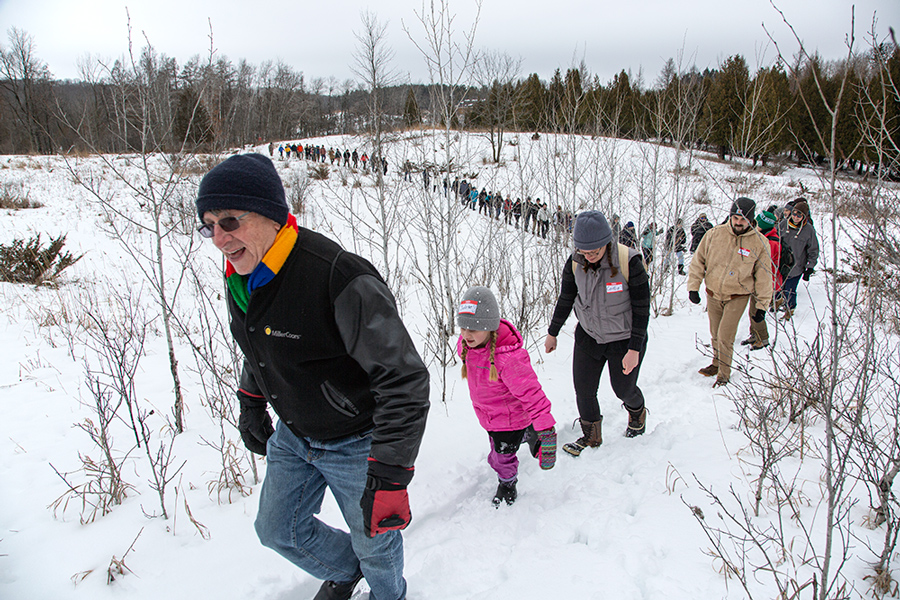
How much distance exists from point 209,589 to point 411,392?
5.45 ft

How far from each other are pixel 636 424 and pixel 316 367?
2.69 m

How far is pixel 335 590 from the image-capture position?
193 centimetres

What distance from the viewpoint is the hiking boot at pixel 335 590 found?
6.31 ft

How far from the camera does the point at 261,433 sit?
198 centimetres

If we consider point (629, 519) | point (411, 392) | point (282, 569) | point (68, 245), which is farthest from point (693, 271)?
point (68, 245)

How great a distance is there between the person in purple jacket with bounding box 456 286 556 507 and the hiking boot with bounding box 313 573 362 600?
1042 mm

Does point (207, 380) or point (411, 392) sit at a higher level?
point (411, 392)

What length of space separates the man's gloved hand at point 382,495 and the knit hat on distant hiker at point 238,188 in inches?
35.9

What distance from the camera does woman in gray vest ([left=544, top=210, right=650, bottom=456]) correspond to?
9.41 ft

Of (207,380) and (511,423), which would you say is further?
(207,380)

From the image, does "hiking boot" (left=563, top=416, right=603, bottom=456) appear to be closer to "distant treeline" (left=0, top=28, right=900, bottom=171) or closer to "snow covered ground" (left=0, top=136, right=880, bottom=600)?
"snow covered ground" (left=0, top=136, right=880, bottom=600)

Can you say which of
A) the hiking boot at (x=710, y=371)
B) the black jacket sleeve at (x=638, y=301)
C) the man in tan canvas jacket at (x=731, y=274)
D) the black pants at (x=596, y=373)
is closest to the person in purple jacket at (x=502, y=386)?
the black pants at (x=596, y=373)

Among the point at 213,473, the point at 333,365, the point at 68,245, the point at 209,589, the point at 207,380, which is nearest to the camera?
the point at 333,365

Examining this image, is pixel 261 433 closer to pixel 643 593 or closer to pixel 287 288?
pixel 287 288
